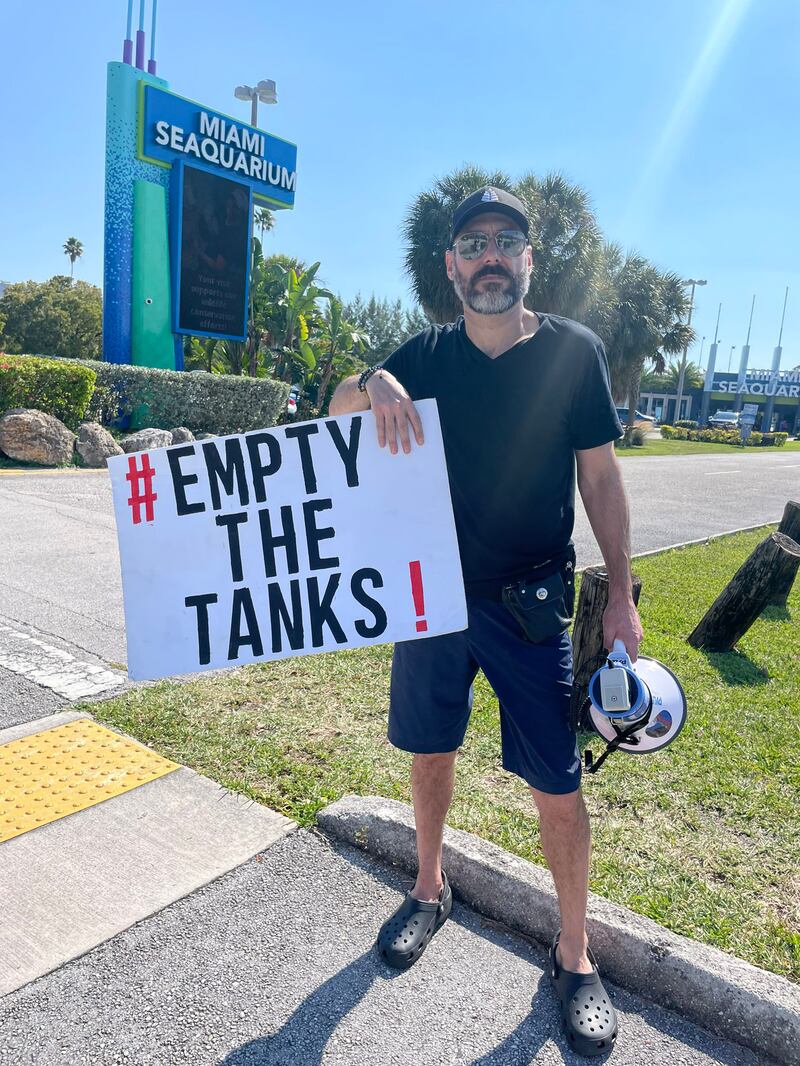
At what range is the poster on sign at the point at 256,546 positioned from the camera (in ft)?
7.95

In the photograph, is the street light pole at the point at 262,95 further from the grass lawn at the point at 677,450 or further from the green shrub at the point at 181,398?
the grass lawn at the point at 677,450

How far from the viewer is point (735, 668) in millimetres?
5219

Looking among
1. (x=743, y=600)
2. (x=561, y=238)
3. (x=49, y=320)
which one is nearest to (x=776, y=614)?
(x=743, y=600)

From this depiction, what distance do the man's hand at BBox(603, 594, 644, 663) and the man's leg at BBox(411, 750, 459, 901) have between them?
0.63 m

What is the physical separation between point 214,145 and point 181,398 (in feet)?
21.1

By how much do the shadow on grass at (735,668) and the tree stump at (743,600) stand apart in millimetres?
80

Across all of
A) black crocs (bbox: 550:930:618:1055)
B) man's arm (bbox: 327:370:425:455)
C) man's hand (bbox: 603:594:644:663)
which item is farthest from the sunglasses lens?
black crocs (bbox: 550:930:618:1055)

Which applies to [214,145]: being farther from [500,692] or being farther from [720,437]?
[720,437]

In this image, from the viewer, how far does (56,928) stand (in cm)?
238

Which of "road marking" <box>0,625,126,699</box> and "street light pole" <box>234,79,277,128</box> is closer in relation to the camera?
"road marking" <box>0,625,126,699</box>

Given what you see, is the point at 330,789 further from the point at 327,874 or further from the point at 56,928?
the point at 56,928

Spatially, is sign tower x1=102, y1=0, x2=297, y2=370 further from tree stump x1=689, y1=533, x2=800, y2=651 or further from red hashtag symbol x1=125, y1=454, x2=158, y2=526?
red hashtag symbol x1=125, y1=454, x2=158, y2=526

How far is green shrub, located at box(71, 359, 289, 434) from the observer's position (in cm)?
1489

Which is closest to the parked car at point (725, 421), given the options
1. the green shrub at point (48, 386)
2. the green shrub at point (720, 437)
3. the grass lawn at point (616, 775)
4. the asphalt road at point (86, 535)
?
the green shrub at point (720, 437)
